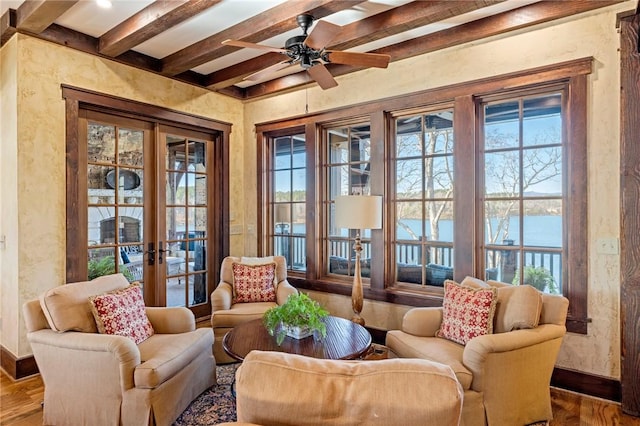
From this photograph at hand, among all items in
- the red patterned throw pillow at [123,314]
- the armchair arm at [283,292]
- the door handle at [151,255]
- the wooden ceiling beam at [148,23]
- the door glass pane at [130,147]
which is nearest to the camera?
the red patterned throw pillow at [123,314]

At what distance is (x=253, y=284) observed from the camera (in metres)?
3.75

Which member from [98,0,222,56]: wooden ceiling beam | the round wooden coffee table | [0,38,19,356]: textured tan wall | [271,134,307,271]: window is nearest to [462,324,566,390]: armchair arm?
the round wooden coffee table

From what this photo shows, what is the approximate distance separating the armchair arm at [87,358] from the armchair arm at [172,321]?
559mm

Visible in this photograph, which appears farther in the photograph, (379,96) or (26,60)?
(379,96)

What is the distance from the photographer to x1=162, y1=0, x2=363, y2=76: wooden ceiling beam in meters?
2.70

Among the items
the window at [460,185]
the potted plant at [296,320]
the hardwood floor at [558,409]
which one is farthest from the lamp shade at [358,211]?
the hardwood floor at [558,409]

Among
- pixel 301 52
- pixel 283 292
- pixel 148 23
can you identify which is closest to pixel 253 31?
pixel 301 52

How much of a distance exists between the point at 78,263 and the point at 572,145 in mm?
4132

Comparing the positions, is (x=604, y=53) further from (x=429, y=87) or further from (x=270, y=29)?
(x=270, y=29)

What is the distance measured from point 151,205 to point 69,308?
6.05ft

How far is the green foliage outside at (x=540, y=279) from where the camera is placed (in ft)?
9.87

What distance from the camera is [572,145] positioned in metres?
2.83

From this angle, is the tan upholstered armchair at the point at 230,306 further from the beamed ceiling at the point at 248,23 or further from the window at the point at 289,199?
the beamed ceiling at the point at 248,23

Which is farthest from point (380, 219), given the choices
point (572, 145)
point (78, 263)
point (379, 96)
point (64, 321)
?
point (78, 263)
